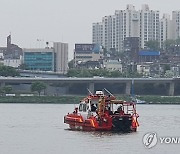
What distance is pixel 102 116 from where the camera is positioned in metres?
58.5

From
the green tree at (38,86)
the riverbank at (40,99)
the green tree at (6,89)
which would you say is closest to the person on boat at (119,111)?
the riverbank at (40,99)

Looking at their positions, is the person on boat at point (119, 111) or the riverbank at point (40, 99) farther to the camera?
the riverbank at point (40, 99)

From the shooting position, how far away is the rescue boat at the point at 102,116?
5819 centimetres

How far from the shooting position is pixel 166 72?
7869 inches

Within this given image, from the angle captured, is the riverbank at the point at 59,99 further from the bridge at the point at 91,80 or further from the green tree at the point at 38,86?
the bridge at the point at 91,80

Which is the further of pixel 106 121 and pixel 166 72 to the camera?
pixel 166 72

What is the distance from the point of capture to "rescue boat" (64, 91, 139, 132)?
5819 cm

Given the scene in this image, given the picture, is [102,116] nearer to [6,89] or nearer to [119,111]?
[119,111]

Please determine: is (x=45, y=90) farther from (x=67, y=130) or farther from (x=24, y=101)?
(x=67, y=130)

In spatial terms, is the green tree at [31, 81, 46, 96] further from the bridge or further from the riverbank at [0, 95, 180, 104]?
the bridge

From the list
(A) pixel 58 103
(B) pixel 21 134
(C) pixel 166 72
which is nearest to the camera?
(B) pixel 21 134

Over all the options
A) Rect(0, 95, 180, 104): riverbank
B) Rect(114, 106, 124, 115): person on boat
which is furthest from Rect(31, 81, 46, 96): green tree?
Rect(114, 106, 124, 115): person on boat

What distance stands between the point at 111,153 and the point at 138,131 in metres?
14.0

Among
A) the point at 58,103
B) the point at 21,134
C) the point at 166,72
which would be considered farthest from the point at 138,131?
the point at 166,72
